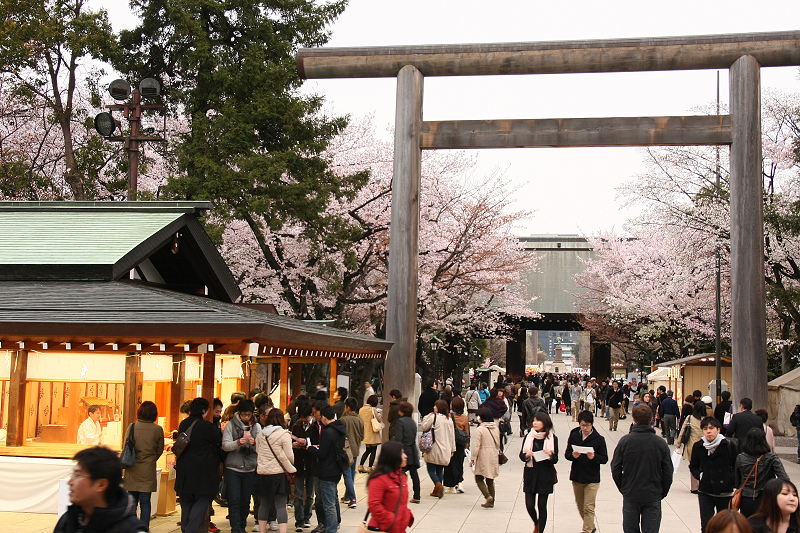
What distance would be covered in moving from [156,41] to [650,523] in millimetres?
20196

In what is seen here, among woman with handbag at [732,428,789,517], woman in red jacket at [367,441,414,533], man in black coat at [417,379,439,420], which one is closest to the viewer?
woman in red jacket at [367,441,414,533]

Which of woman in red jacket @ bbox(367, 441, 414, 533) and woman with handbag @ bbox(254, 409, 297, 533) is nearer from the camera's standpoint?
woman in red jacket @ bbox(367, 441, 414, 533)

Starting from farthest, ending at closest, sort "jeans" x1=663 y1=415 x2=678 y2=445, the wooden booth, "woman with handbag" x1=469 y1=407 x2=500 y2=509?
"jeans" x1=663 y1=415 x2=678 y2=445 < "woman with handbag" x1=469 y1=407 x2=500 y2=509 < the wooden booth

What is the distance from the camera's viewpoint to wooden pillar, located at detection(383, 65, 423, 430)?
51.5 feet


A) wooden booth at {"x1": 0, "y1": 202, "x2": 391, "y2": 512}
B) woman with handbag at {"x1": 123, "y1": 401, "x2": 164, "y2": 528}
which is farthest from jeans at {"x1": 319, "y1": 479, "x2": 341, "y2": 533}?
woman with handbag at {"x1": 123, "y1": 401, "x2": 164, "y2": 528}

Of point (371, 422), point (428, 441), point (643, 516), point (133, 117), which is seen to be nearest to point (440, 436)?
point (428, 441)

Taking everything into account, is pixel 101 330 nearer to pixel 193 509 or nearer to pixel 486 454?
pixel 193 509

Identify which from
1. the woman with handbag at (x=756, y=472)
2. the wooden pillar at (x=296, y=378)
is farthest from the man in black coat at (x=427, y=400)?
the woman with handbag at (x=756, y=472)

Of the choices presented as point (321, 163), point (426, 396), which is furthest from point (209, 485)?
point (321, 163)

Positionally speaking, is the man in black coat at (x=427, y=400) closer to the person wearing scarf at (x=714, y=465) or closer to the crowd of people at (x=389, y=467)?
the crowd of people at (x=389, y=467)

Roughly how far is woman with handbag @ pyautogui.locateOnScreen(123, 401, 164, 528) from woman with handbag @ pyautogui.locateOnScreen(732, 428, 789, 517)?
6.00 meters

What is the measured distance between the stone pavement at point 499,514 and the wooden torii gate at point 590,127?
2719mm

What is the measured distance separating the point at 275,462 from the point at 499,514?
3.98 m

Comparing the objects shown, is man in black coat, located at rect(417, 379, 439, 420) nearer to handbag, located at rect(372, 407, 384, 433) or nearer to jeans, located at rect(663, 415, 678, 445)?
handbag, located at rect(372, 407, 384, 433)
